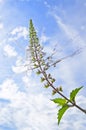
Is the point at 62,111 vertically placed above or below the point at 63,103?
below

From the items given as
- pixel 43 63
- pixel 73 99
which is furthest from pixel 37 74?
pixel 73 99

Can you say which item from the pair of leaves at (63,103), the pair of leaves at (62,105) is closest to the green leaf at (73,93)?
the pair of leaves at (63,103)

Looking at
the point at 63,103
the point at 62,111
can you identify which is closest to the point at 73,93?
the point at 63,103

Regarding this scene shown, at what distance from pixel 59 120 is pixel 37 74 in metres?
2.43

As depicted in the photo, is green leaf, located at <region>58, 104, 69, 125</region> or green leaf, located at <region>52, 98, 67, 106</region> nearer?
green leaf, located at <region>58, 104, 69, 125</region>

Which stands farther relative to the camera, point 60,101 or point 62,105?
point 60,101

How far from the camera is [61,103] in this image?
4035 millimetres

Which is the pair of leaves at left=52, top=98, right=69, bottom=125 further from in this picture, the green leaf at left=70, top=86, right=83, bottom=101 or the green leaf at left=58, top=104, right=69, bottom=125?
the green leaf at left=70, top=86, right=83, bottom=101

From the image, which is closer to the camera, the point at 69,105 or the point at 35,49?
the point at 69,105

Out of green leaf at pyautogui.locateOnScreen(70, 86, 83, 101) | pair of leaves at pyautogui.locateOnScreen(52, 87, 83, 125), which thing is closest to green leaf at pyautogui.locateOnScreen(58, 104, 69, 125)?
pair of leaves at pyautogui.locateOnScreen(52, 87, 83, 125)

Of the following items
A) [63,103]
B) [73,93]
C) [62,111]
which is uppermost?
[73,93]

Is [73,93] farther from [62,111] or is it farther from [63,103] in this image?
[62,111]

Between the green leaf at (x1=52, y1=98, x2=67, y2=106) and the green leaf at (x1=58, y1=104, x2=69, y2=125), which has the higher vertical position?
the green leaf at (x1=52, y1=98, x2=67, y2=106)

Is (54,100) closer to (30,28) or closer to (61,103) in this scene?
(61,103)
